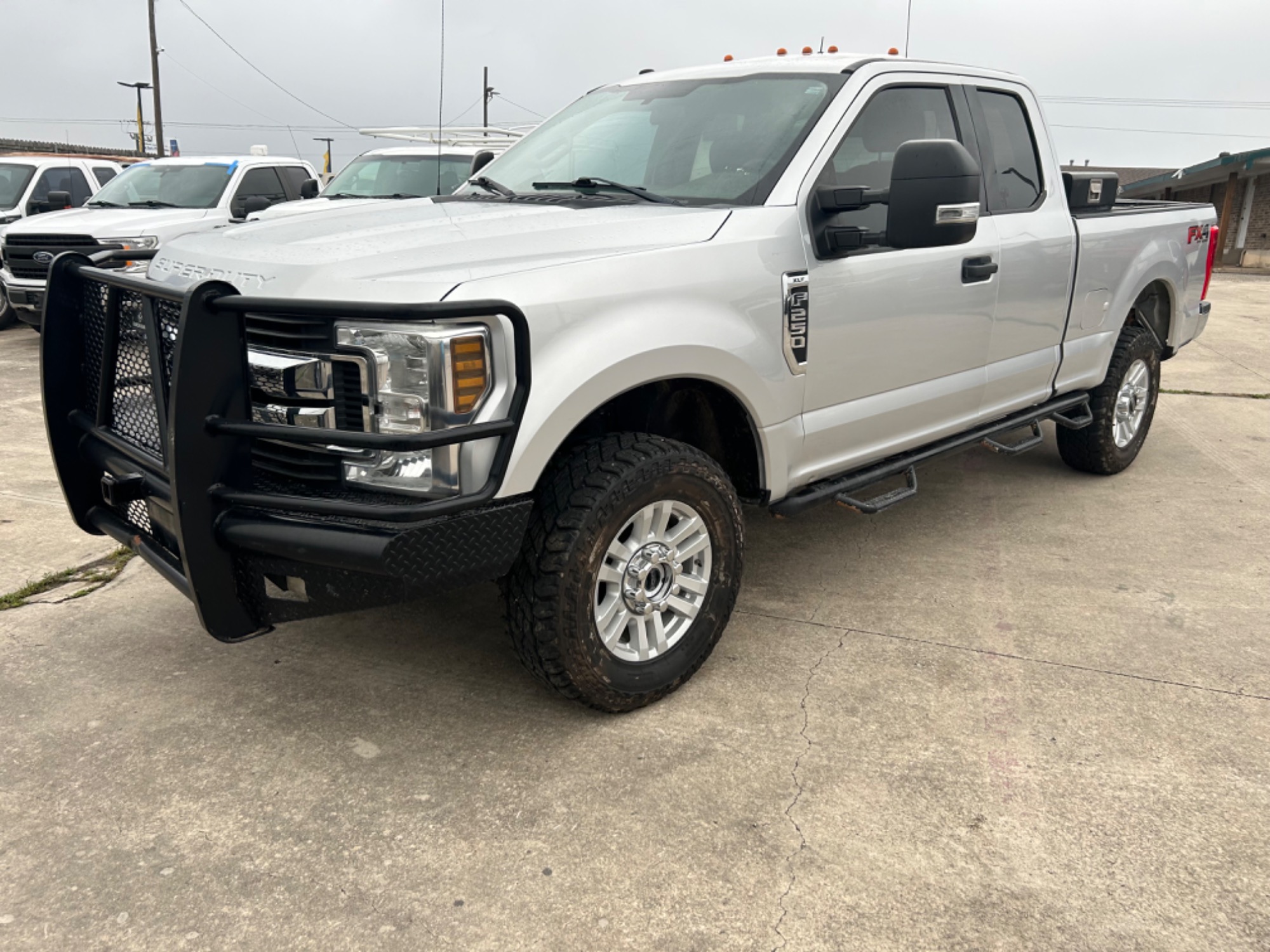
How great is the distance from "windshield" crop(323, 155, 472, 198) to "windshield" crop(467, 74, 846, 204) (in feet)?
19.2

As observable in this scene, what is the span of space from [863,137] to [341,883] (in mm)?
2861

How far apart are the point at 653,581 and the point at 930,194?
4.63 ft

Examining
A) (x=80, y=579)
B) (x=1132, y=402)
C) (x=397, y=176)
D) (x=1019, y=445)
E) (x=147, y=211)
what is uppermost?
Result: (x=397, y=176)

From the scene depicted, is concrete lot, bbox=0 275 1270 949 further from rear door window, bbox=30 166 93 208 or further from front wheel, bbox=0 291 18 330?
rear door window, bbox=30 166 93 208

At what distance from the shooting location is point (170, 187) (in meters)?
10.3

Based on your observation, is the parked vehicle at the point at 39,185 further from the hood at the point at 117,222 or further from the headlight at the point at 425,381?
the headlight at the point at 425,381

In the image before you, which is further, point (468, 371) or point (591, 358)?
point (591, 358)

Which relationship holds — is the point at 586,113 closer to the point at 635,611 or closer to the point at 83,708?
the point at 635,611

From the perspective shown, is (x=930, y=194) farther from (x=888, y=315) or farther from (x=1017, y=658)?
(x=1017, y=658)

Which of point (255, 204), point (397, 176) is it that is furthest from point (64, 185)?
point (397, 176)

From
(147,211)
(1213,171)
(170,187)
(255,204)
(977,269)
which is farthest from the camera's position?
(1213,171)

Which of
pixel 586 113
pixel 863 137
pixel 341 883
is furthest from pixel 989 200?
pixel 341 883

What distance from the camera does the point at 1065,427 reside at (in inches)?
218

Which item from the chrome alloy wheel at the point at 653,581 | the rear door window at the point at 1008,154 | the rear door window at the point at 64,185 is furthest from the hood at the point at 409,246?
the rear door window at the point at 64,185
